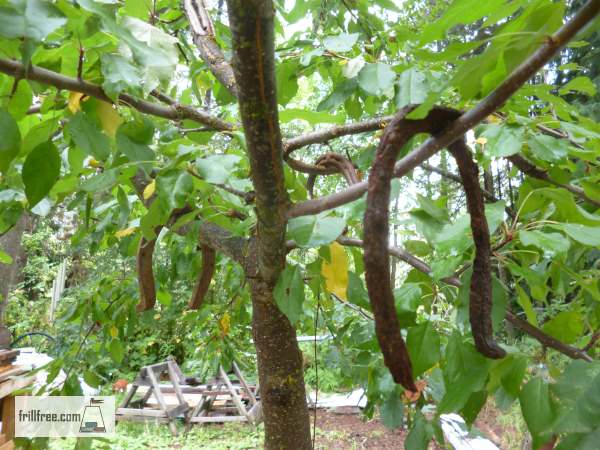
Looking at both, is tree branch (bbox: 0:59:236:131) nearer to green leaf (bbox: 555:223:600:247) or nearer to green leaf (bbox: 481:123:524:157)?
green leaf (bbox: 481:123:524:157)

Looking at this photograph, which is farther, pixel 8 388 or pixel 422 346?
pixel 8 388

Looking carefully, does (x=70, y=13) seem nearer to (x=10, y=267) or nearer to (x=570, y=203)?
(x=570, y=203)

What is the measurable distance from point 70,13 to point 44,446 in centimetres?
124

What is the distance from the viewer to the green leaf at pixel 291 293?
713mm

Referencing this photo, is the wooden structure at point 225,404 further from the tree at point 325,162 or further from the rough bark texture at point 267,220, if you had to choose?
the tree at point 325,162

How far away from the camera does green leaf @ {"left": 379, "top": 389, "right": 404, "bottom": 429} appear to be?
1150mm

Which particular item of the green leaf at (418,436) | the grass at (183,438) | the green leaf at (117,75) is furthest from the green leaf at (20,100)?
the grass at (183,438)

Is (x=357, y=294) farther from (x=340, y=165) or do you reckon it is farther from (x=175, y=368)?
(x=175, y=368)

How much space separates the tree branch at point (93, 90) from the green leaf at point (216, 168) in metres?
0.14

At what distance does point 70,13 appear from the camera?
1.75 feet

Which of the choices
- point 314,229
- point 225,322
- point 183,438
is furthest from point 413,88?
point 183,438

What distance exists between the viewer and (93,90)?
0.62 meters

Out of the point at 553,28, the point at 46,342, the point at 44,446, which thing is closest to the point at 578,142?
the point at 553,28

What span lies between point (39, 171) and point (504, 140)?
0.68 metres
